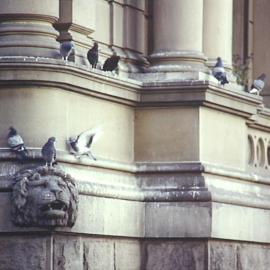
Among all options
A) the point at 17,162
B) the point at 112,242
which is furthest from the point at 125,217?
the point at 17,162

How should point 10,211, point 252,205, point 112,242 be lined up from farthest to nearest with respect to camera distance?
point 252,205 → point 112,242 → point 10,211

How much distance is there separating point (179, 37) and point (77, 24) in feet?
6.73

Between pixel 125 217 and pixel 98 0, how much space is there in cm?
343

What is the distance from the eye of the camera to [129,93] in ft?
96.2

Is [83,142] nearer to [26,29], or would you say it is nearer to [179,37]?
[26,29]

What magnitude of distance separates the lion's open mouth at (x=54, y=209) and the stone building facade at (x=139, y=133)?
0.23 meters

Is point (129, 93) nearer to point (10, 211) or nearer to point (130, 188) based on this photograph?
point (130, 188)

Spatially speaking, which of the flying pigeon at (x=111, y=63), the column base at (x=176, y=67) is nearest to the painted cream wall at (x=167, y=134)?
the column base at (x=176, y=67)

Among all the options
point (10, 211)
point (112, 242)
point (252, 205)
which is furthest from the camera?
point (252, 205)

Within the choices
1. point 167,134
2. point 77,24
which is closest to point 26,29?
point 77,24

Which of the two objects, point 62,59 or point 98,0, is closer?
point 62,59

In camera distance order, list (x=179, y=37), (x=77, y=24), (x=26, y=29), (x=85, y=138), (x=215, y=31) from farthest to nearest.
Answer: (x=215, y=31) < (x=179, y=37) < (x=77, y=24) < (x=85, y=138) < (x=26, y=29)

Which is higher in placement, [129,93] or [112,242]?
[129,93]

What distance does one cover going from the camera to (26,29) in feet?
90.4
